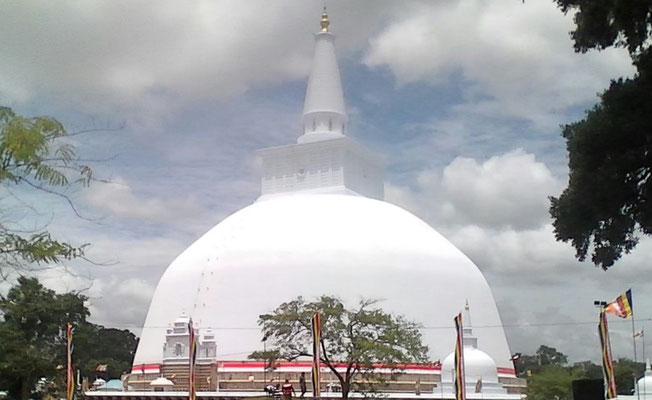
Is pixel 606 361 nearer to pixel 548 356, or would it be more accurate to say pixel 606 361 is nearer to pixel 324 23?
pixel 324 23

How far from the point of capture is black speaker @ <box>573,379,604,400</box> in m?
25.5

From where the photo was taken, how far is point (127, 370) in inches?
2594

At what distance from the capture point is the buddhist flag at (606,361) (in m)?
20.9

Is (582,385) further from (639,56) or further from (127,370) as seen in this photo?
(127,370)

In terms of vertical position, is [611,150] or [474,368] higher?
[611,150]

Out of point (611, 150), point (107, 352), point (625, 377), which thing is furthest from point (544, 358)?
point (611, 150)

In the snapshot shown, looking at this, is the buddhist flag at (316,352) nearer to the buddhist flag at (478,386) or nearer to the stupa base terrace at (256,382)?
the stupa base terrace at (256,382)

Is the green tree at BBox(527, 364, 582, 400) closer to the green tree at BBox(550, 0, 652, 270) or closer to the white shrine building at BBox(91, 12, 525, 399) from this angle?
the white shrine building at BBox(91, 12, 525, 399)

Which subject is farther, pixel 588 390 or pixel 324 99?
pixel 324 99

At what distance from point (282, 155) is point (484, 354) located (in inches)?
749

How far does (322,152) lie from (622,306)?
1094 inches

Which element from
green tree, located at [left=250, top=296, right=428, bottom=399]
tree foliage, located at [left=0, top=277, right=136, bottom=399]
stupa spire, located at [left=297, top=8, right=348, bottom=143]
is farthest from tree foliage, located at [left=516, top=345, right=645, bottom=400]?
tree foliage, located at [left=0, top=277, right=136, bottom=399]

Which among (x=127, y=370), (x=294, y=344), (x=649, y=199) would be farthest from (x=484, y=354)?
(x=127, y=370)

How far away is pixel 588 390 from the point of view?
2581 centimetres
